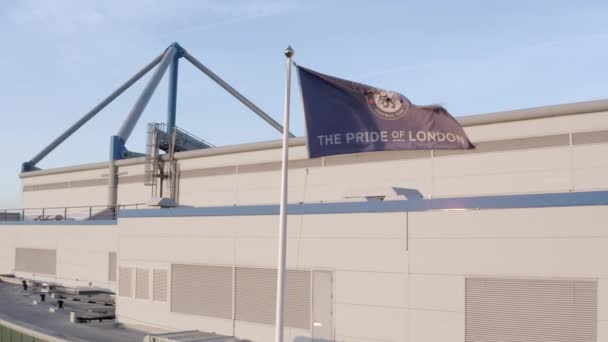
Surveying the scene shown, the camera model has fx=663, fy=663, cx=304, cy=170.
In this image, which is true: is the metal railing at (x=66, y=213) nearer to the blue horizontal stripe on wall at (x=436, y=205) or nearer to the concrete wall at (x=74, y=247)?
the concrete wall at (x=74, y=247)

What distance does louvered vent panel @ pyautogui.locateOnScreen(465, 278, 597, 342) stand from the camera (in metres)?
15.0

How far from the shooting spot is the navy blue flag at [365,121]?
13773 millimetres

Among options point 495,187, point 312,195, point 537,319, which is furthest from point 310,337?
point 312,195

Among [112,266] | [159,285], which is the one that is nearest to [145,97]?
[112,266]

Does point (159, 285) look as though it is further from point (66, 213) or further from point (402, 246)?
point (66, 213)

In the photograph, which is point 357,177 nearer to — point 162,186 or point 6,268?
point 162,186

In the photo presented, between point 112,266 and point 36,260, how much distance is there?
1037cm

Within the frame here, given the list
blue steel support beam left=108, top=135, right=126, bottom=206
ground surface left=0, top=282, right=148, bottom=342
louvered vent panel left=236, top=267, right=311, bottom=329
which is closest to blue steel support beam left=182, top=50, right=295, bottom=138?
blue steel support beam left=108, top=135, right=126, bottom=206

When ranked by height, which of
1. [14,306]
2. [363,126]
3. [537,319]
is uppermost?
[363,126]

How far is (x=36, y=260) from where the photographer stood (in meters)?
46.5

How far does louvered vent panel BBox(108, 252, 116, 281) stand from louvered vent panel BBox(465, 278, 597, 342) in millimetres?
27156

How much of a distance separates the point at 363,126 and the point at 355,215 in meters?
5.68

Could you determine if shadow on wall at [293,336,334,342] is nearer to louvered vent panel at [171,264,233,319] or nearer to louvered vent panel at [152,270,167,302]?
louvered vent panel at [171,264,233,319]

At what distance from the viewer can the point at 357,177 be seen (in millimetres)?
30688
